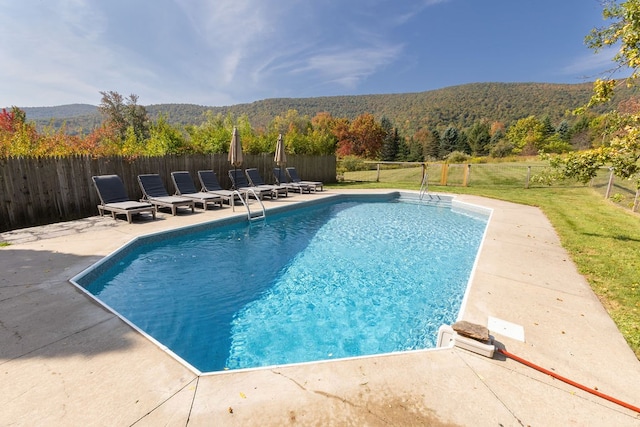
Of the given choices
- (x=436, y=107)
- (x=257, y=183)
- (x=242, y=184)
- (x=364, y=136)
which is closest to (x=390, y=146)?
(x=364, y=136)

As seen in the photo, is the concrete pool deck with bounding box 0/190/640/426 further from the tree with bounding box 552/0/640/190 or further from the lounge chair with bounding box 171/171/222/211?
the lounge chair with bounding box 171/171/222/211

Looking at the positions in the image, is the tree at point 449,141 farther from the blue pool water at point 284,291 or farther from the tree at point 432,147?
the blue pool water at point 284,291

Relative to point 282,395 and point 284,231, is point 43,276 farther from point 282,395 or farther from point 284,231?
point 284,231

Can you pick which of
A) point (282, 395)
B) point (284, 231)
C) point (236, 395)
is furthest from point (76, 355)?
point (284, 231)

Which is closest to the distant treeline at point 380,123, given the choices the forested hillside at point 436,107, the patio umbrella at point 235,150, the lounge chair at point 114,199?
the forested hillside at point 436,107

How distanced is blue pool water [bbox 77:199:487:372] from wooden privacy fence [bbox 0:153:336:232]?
136 inches

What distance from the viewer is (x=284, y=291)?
15.5 ft

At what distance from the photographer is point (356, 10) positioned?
504 inches

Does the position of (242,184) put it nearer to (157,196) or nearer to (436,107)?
(157,196)

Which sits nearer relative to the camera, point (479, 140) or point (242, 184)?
point (242, 184)

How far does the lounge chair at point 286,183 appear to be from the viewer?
13.3 meters

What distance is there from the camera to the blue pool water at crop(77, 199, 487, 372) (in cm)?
348

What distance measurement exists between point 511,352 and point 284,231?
5.99 m

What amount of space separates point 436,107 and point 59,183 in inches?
2985
